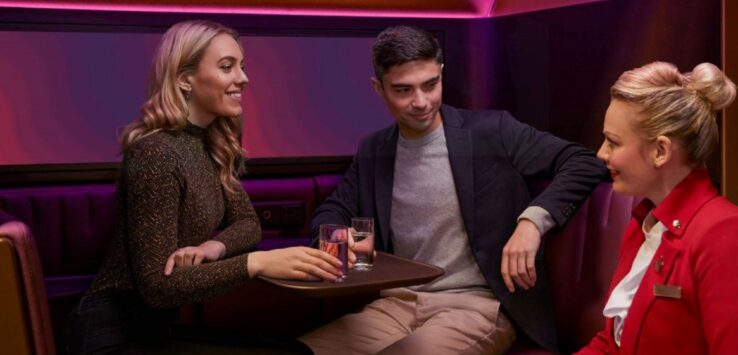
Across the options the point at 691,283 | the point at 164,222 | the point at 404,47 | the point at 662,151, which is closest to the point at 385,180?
the point at 404,47

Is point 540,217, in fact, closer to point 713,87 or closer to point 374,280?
point 374,280

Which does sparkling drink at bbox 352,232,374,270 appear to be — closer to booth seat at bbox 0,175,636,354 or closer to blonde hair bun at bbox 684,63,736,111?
booth seat at bbox 0,175,636,354

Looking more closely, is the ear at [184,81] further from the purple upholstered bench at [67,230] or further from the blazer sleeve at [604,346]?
the blazer sleeve at [604,346]

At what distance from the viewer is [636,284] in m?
1.95

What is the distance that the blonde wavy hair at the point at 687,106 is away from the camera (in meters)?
1.83

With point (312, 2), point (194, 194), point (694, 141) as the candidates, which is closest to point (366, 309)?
point (194, 194)

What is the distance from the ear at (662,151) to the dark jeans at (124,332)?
114cm

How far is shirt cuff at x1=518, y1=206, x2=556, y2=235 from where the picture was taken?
254 cm

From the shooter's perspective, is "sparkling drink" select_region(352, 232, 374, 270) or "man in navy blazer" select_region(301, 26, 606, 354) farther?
"man in navy blazer" select_region(301, 26, 606, 354)

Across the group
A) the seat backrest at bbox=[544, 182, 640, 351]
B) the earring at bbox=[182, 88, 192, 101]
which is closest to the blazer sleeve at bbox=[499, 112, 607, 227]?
the seat backrest at bbox=[544, 182, 640, 351]

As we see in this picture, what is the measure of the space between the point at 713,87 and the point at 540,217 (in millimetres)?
801

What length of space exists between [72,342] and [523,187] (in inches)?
54.1

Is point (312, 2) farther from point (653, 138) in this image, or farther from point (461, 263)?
point (653, 138)

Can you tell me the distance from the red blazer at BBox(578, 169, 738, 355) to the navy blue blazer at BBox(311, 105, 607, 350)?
746mm
